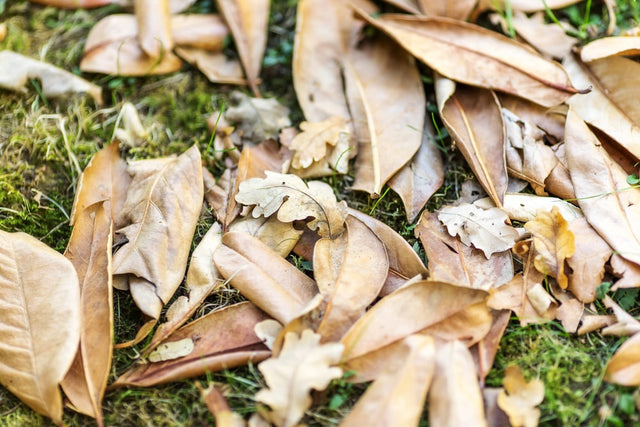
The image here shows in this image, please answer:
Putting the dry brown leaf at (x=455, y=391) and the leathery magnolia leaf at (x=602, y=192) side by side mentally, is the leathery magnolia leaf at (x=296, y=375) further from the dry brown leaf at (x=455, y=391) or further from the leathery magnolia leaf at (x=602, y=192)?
the leathery magnolia leaf at (x=602, y=192)

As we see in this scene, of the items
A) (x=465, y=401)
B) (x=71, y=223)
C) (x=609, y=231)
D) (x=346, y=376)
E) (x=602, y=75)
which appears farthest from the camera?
(x=602, y=75)

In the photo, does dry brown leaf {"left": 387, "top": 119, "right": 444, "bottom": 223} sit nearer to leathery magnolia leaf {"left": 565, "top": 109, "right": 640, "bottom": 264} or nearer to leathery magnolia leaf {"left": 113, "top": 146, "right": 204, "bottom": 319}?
leathery magnolia leaf {"left": 565, "top": 109, "right": 640, "bottom": 264}

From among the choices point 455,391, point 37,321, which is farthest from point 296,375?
point 37,321

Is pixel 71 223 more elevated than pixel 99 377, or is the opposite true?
pixel 71 223

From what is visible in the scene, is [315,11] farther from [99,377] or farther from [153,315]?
[99,377]

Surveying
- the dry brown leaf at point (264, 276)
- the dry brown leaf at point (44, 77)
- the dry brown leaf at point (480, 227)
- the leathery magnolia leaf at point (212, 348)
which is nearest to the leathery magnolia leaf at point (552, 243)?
the dry brown leaf at point (480, 227)

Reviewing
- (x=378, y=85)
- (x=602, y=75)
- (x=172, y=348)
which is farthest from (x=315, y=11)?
(x=172, y=348)

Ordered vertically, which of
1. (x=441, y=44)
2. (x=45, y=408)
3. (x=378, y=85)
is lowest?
(x=45, y=408)
